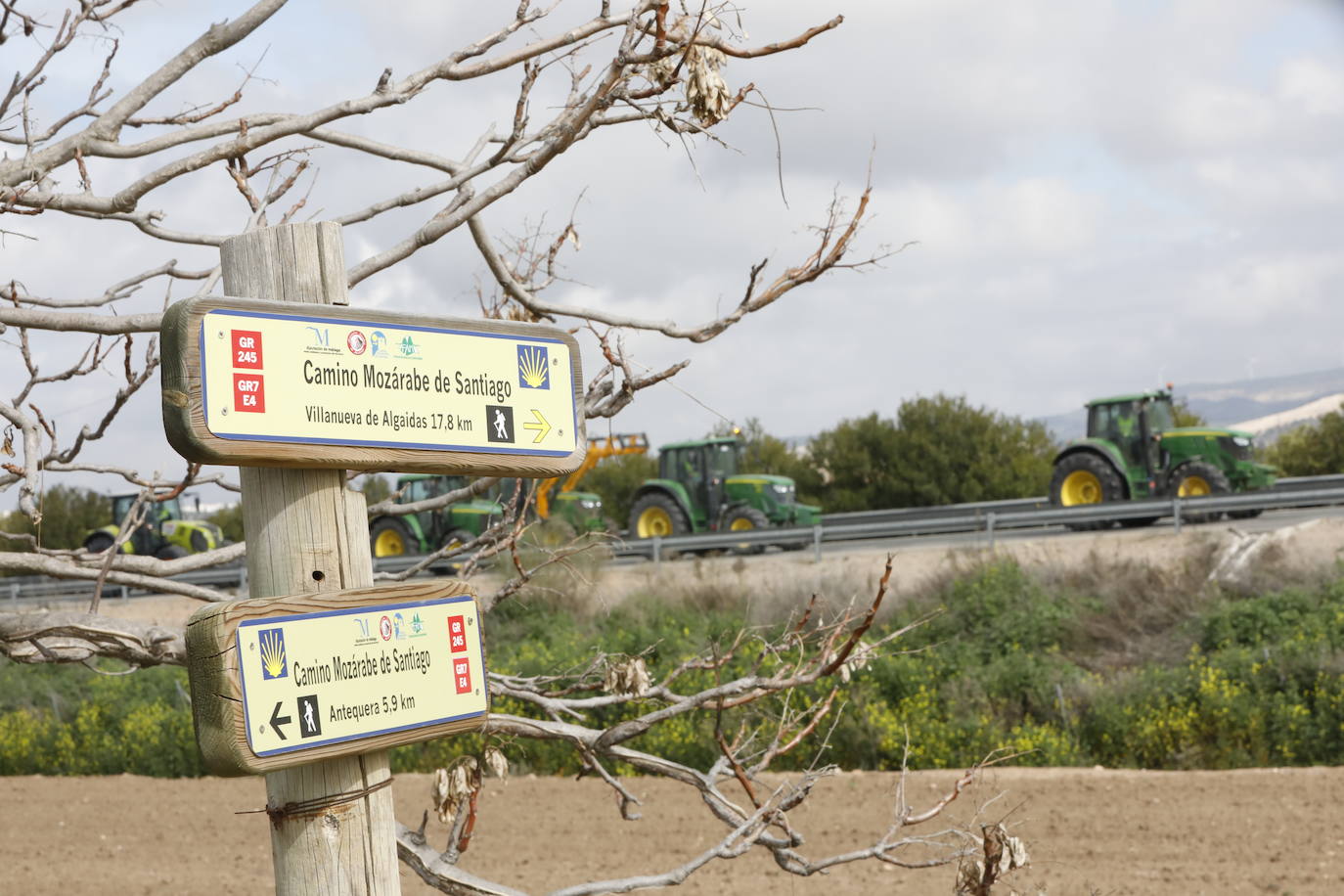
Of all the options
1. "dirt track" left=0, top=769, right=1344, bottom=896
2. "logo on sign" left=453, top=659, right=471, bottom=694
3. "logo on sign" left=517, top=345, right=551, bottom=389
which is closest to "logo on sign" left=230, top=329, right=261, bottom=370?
"logo on sign" left=517, top=345, right=551, bottom=389

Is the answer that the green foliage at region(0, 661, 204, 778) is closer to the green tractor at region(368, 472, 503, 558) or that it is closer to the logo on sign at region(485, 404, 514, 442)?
the green tractor at region(368, 472, 503, 558)

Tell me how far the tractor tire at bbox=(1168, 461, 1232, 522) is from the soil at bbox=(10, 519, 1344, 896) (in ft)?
13.3

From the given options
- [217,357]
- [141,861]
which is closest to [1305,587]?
[141,861]

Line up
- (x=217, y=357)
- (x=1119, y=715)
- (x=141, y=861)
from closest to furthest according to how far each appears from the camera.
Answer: (x=217, y=357) < (x=141, y=861) < (x=1119, y=715)

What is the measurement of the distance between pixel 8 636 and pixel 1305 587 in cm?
1397

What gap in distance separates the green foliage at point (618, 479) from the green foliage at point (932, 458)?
15.3 feet

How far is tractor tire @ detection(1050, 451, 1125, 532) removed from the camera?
21062mm

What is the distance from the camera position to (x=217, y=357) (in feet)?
7.67

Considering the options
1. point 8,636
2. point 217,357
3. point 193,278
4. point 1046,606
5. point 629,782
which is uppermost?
point 193,278

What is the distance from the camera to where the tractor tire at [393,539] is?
24922mm

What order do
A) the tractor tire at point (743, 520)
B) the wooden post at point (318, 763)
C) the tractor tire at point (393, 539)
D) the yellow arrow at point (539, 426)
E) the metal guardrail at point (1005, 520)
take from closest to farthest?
the wooden post at point (318, 763)
the yellow arrow at point (539, 426)
the metal guardrail at point (1005, 520)
the tractor tire at point (743, 520)
the tractor tire at point (393, 539)

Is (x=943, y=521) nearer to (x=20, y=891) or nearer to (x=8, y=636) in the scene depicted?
(x=20, y=891)

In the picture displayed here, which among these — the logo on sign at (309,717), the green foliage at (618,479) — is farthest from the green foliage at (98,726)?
the green foliage at (618,479)

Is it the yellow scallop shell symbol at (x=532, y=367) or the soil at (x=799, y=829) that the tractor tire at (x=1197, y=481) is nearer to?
the soil at (x=799, y=829)
